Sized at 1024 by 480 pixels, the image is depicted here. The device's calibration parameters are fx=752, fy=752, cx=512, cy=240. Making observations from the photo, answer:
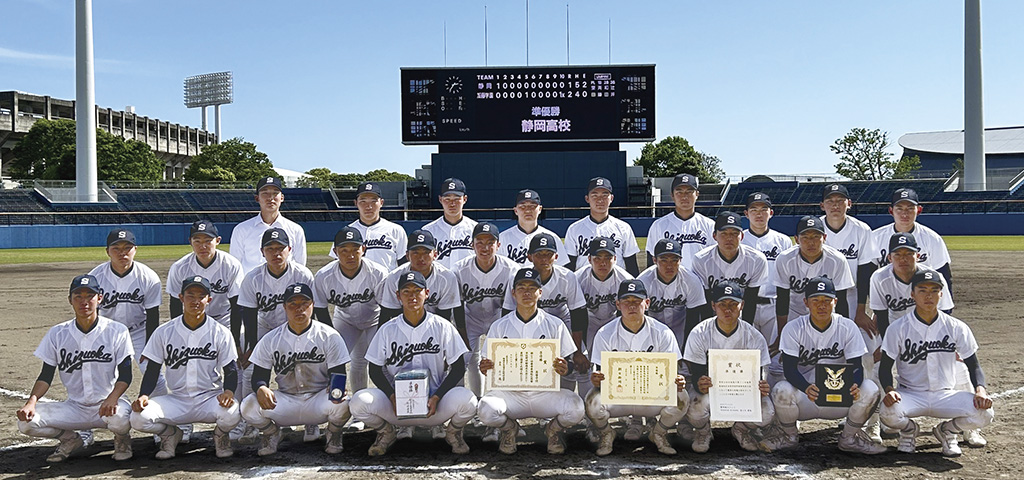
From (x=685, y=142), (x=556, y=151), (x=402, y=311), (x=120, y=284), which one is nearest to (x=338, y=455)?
(x=402, y=311)

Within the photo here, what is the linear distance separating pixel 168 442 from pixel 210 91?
89603 mm

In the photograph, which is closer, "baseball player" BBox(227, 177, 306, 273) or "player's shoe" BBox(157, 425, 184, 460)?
"player's shoe" BBox(157, 425, 184, 460)

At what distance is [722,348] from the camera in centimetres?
486

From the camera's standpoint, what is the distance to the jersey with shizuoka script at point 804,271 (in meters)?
5.47

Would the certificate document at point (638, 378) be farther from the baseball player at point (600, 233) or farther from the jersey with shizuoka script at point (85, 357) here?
the jersey with shizuoka script at point (85, 357)

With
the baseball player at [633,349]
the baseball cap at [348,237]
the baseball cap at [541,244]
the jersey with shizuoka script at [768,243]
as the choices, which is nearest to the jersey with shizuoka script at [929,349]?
the baseball player at [633,349]

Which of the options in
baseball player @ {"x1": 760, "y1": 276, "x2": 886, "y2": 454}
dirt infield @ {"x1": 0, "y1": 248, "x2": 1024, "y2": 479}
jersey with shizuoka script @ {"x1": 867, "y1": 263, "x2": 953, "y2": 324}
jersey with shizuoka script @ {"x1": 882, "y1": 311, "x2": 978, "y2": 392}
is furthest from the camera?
jersey with shizuoka script @ {"x1": 867, "y1": 263, "x2": 953, "y2": 324}

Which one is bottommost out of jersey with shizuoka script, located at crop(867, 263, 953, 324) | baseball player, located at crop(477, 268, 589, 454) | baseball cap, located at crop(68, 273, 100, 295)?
baseball player, located at crop(477, 268, 589, 454)

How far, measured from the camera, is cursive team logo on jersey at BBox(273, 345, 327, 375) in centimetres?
489

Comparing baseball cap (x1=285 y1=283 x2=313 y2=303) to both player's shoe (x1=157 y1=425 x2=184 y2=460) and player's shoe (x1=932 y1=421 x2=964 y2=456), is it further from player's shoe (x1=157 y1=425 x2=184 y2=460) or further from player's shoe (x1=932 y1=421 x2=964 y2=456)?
player's shoe (x1=932 y1=421 x2=964 y2=456)

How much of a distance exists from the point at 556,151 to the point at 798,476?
25927 millimetres

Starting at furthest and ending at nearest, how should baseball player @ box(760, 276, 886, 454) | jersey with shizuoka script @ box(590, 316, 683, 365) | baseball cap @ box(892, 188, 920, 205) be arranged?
baseball cap @ box(892, 188, 920, 205) < jersey with shizuoka script @ box(590, 316, 683, 365) < baseball player @ box(760, 276, 886, 454)

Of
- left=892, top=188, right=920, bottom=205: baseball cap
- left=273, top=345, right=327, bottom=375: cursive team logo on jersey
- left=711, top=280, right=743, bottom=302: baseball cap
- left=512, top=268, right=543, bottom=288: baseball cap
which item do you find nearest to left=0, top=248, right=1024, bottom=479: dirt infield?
left=273, top=345, right=327, bottom=375: cursive team logo on jersey

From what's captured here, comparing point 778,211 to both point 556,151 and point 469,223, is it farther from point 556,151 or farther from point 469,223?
point 469,223
